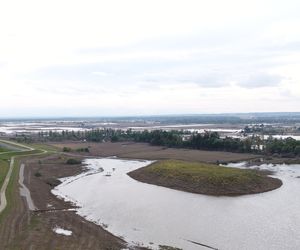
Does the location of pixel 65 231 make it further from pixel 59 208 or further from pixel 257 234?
pixel 257 234

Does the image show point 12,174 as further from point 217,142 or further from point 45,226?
point 217,142

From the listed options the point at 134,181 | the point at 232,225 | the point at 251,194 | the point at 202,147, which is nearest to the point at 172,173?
the point at 134,181

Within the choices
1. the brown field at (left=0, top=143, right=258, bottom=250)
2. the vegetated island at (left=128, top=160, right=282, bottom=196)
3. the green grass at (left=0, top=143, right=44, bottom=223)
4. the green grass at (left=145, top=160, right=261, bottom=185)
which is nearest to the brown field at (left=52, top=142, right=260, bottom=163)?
the green grass at (left=0, top=143, right=44, bottom=223)

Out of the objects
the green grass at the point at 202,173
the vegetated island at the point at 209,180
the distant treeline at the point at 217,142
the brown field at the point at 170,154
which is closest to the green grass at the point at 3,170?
the vegetated island at the point at 209,180

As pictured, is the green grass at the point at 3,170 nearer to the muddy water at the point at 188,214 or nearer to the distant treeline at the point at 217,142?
the muddy water at the point at 188,214

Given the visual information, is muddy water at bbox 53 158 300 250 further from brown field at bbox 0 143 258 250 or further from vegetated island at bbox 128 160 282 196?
vegetated island at bbox 128 160 282 196
